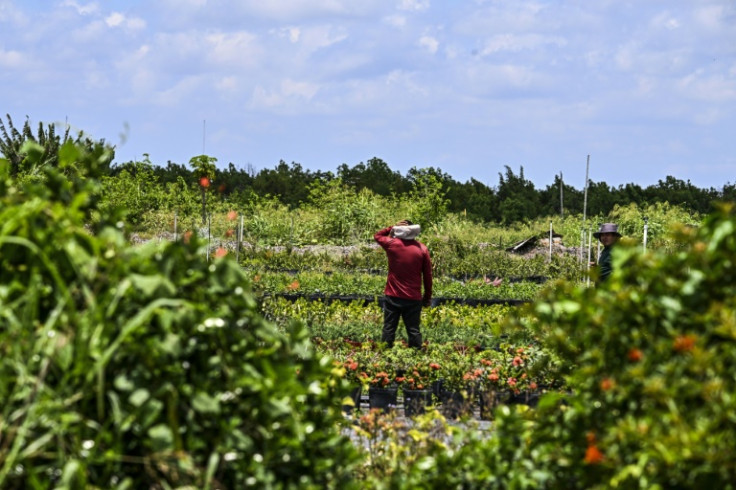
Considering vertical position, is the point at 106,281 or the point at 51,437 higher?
the point at 106,281

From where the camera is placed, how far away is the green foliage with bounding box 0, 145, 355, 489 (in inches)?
87.1

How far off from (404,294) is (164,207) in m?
20.7

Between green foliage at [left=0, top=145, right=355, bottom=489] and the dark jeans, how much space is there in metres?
6.19

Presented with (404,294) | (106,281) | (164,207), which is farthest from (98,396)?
(164,207)

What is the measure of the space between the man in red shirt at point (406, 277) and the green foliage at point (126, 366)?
6.10m

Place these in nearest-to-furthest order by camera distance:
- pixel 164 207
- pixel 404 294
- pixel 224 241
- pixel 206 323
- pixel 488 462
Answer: pixel 206 323 < pixel 488 462 < pixel 404 294 < pixel 224 241 < pixel 164 207

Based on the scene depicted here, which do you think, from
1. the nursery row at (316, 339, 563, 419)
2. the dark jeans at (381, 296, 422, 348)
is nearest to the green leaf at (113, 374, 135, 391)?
the nursery row at (316, 339, 563, 419)

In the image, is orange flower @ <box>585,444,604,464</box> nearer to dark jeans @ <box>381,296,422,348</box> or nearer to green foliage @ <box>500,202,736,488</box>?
green foliage @ <box>500,202,736,488</box>

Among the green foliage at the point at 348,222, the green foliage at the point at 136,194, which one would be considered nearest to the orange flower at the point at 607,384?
the green foliage at the point at 348,222

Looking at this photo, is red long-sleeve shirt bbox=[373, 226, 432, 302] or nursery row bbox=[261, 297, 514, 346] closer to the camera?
red long-sleeve shirt bbox=[373, 226, 432, 302]

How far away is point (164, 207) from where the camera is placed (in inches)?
1109

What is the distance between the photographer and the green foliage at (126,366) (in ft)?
7.26

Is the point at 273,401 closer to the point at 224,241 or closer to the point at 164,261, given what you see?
the point at 164,261

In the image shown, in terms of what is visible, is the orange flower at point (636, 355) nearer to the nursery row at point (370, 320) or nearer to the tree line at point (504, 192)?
the nursery row at point (370, 320)
